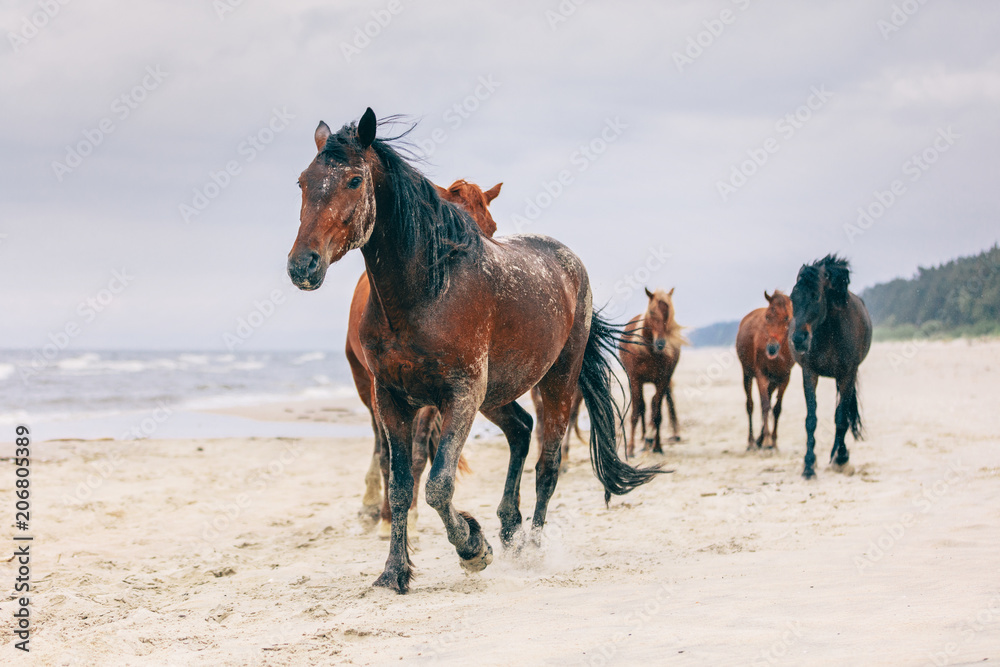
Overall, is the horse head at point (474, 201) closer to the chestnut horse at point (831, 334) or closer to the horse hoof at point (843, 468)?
the chestnut horse at point (831, 334)

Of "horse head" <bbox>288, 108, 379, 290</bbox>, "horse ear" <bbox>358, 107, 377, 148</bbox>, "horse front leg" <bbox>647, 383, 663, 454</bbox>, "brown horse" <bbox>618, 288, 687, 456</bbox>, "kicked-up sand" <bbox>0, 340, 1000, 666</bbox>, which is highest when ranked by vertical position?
"horse ear" <bbox>358, 107, 377, 148</bbox>

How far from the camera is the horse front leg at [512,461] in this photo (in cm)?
509

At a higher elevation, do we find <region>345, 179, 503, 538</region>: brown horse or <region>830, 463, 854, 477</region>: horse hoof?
<region>345, 179, 503, 538</region>: brown horse

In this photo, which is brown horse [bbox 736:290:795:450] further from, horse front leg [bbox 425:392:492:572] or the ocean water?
the ocean water

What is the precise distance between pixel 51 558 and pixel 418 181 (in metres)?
3.88

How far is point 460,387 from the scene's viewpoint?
4.00m

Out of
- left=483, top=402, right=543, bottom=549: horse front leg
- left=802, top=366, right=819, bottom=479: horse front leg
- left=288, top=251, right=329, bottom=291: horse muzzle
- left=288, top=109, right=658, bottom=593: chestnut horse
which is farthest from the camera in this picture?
left=802, top=366, right=819, bottom=479: horse front leg

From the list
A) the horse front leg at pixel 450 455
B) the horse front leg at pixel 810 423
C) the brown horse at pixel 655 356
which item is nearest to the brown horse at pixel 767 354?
the horse front leg at pixel 810 423

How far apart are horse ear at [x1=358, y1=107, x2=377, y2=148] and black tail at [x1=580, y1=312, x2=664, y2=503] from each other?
2.79 meters

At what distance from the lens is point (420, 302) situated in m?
3.94

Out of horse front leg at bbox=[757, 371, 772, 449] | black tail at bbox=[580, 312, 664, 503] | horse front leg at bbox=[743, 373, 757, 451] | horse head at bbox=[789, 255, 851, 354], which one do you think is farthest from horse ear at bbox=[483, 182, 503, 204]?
horse front leg at bbox=[743, 373, 757, 451]

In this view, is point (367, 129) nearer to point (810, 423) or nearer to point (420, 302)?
point (420, 302)

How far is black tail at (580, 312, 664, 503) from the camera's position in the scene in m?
5.71

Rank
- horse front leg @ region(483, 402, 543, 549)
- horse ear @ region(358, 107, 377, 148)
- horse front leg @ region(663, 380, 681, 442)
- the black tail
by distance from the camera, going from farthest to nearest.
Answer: horse front leg @ region(663, 380, 681, 442) → the black tail → horse front leg @ region(483, 402, 543, 549) → horse ear @ region(358, 107, 377, 148)
